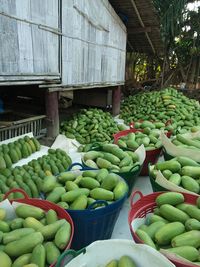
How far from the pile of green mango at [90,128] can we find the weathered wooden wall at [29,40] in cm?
121

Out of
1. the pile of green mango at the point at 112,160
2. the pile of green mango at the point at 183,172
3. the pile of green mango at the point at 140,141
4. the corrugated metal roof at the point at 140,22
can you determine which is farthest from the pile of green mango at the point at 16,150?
the corrugated metal roof at the point at 140,22

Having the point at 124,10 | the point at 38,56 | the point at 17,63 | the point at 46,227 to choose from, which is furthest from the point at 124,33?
the point at 46,227

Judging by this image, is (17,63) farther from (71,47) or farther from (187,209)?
(187,209)

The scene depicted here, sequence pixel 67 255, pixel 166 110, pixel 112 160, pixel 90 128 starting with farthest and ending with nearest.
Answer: pixel 166 110 → pixel 90 128 → pixel 112 160 → pixel 67 255

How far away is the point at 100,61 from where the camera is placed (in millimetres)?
6461

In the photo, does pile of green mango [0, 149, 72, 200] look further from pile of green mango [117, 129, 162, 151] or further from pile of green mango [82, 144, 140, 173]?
pile of green mango [117, 129, 162, 151]

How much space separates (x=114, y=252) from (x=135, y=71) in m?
14.1

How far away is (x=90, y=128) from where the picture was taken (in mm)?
5445

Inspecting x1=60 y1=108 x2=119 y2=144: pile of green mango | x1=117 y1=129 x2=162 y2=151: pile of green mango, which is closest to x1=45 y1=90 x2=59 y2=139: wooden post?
x1=60 y1=108 x2=119 y2=144: pile of green mango

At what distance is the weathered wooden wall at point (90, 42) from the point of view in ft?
16.2

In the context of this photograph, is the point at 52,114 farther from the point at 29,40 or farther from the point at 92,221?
the point at 92,221

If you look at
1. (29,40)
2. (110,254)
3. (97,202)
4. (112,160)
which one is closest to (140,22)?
(29,40)

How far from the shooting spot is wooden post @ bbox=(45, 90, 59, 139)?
4996 mm

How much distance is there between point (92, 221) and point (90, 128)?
3542 millimetres
